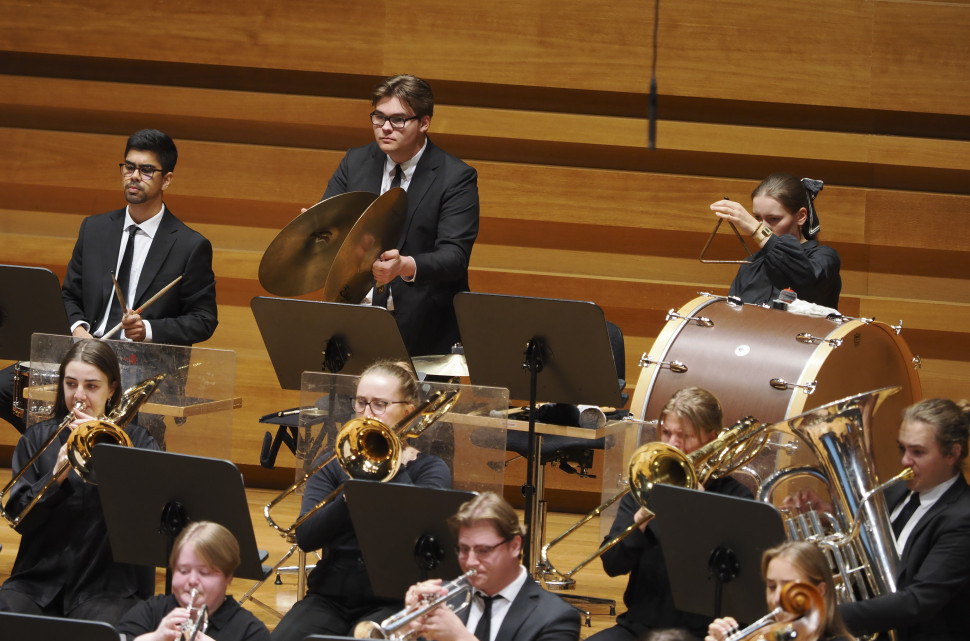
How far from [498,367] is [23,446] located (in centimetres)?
132

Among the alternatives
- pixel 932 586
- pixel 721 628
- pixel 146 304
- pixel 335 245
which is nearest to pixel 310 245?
pixel 335 245

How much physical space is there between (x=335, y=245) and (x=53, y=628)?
5.66 feet

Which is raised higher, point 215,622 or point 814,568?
point 814,568

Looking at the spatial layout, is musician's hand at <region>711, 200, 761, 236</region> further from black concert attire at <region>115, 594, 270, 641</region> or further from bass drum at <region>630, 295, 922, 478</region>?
black concert attire at <region>115, 594, 270, 641</region>

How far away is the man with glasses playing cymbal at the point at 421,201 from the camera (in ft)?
13.2

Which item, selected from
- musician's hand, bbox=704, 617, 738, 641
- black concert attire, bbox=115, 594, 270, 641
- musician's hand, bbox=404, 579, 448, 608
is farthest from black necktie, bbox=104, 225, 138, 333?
musician's hand, bbox=704, 617, 738, 641

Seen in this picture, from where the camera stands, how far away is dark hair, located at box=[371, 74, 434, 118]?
401cm

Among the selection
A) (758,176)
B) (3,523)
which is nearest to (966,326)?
(758,176)

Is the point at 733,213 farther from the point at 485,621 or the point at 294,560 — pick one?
the point at 294,560

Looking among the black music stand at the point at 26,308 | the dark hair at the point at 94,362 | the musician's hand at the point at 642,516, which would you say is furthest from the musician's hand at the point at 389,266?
the musician's hand at the point at 642,516

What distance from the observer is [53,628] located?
2291 millimetres

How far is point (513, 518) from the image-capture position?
2627mm

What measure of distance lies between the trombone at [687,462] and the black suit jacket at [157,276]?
6.18 feet

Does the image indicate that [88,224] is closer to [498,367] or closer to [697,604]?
[498,367]
